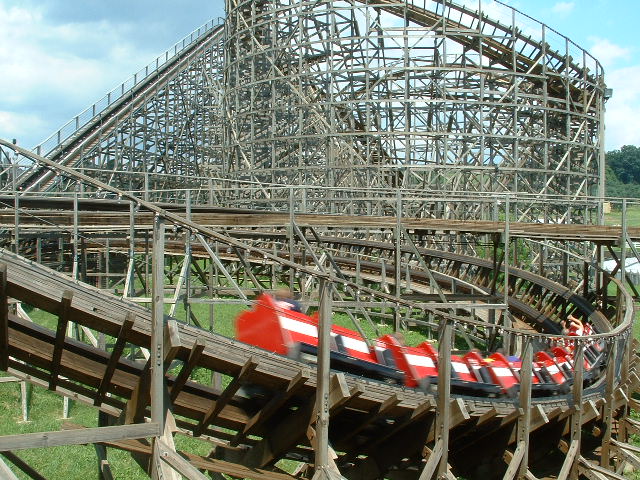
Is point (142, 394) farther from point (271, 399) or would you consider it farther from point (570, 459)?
point (570, 459)

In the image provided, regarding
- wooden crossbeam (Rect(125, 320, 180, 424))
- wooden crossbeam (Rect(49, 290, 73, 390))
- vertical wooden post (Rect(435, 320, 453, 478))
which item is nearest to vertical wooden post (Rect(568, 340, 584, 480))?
vertical wooden post (Rect(435, 320, 453, 478))

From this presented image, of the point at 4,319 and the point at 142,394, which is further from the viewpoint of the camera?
the point at 142,394

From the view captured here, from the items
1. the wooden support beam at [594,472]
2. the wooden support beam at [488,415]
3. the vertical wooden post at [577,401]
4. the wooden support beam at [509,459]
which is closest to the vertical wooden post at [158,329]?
the wooden support beam at [488,415]

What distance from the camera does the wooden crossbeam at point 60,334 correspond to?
13.6 ft

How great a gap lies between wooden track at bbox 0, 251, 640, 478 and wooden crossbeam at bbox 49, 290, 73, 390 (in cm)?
1

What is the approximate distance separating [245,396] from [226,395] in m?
0.45

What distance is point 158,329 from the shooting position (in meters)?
4.36

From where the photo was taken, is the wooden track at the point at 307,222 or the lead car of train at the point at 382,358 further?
the wooden track at the point at 307,222

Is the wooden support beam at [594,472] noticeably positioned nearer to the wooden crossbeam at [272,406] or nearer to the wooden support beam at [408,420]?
the wooden support beam at [408,420]

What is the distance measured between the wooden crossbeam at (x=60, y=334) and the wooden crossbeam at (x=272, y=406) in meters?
1.47

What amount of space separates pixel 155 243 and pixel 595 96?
22871mm

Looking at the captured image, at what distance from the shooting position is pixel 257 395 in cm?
540

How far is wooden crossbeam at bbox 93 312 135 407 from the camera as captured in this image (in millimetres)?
4385

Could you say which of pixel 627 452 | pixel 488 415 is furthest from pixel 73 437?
pixel 627 452
